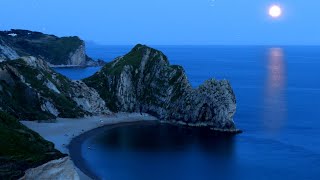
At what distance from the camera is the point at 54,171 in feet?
180

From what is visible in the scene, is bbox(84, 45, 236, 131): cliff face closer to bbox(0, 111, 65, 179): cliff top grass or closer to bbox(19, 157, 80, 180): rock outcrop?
bbox(0, 111, 65, 179): cliff top grass

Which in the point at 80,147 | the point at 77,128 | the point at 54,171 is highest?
the point at 54,171

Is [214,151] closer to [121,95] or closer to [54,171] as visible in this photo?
[121,95]

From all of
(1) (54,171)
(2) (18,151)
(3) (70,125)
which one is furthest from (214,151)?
(1) (54,171)

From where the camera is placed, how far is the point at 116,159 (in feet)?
321

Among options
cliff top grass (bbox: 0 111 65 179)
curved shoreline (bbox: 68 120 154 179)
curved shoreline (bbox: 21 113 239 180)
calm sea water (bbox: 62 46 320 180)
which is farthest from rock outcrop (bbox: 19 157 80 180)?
calm sea water (bbox: 62 46 320 180)

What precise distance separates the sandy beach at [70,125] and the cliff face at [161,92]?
5.27m

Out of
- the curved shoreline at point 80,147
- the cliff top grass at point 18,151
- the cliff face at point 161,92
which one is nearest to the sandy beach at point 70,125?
the curved shoreline at point 80,147

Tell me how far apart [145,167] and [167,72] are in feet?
190

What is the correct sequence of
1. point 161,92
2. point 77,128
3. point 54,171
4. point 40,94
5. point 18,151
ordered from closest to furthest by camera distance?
point 54,171 < point 18,151 < point 77,128 < point 40,94 < point 161,92

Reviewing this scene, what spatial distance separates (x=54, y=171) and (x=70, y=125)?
67.8 meters

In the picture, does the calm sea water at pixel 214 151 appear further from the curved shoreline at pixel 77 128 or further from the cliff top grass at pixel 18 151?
the cliff top grass at pixel 18 151

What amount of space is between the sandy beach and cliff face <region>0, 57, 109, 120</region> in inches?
130

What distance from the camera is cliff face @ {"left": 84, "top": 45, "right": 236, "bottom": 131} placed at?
416 feet
